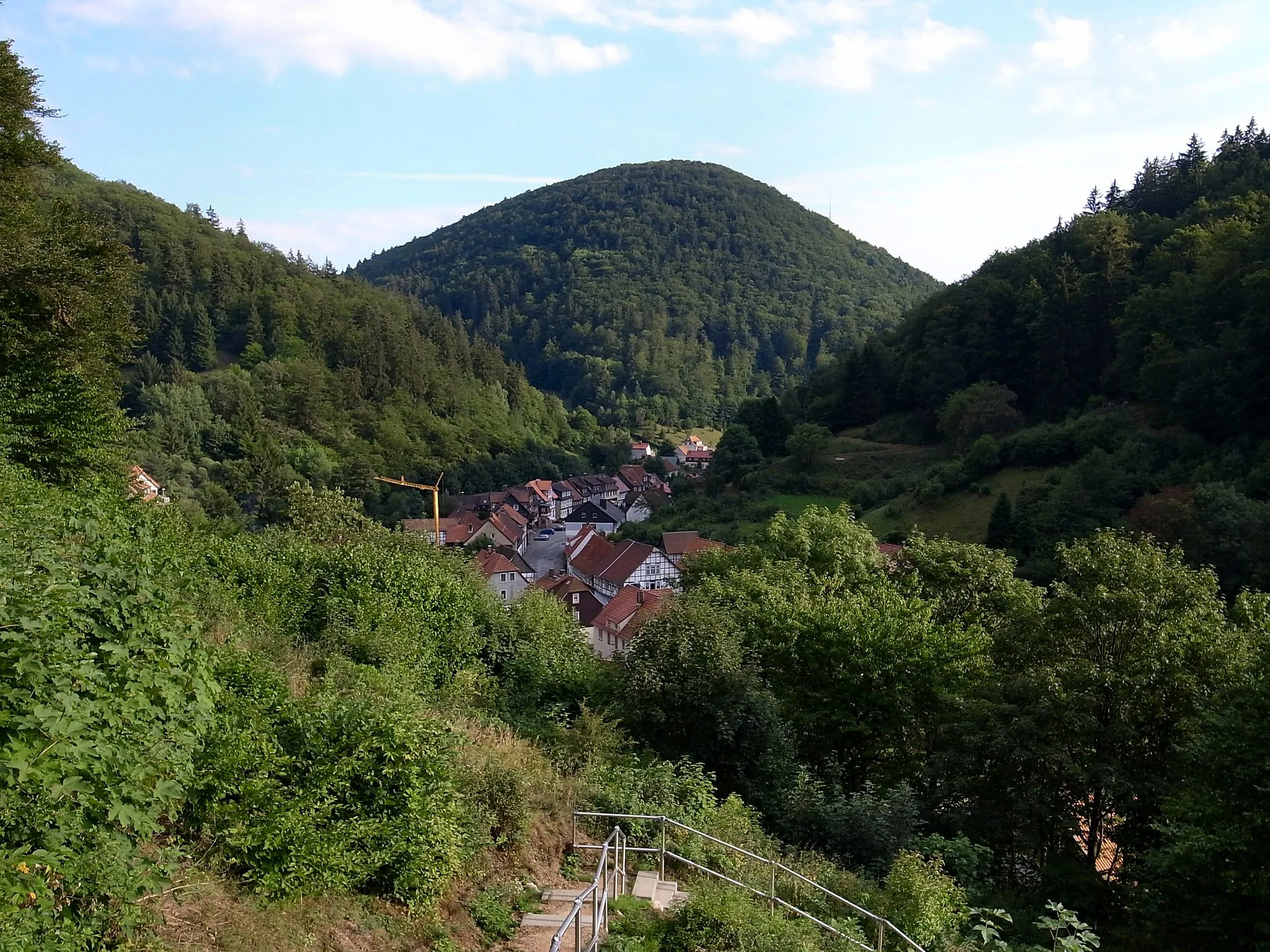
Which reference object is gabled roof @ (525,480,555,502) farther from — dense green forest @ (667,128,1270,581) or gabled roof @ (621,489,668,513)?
dense green forest @ (667,128,1270,581)

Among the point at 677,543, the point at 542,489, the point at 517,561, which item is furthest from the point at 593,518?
the point at 677,543

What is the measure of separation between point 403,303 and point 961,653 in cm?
11311

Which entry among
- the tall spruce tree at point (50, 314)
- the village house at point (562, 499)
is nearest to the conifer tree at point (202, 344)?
the village house at point (562, 499)

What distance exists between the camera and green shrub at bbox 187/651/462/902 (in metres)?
5.89

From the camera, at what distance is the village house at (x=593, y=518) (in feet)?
A: 242

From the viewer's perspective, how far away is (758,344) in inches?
7283

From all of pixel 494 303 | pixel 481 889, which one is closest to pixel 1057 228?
pixel 481 889

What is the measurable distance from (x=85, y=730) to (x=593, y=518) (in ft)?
235

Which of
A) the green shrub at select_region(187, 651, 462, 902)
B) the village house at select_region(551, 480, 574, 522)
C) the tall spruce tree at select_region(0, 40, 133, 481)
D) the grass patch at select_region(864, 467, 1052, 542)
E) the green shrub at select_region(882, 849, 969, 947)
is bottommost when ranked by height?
the village house at select_region(551, 480, 574, 522)

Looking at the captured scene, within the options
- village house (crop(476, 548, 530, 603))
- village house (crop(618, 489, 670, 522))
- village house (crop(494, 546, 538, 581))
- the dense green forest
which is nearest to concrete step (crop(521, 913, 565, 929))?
the dense green forest

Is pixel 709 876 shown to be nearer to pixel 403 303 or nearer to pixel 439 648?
pixel 439 648

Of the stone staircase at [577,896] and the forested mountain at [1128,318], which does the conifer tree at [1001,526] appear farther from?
the stone staircase at [577,896]

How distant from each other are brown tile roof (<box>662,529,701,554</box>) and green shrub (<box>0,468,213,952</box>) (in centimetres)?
4341

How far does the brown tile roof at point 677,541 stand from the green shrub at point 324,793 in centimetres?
4129
